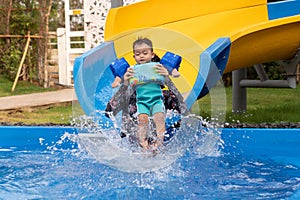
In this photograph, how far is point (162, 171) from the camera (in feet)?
9.51

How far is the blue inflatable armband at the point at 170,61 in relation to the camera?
9.71 feet

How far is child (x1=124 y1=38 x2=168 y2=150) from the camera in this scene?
287 cm

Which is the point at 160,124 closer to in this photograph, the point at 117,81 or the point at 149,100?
the point at 149,100

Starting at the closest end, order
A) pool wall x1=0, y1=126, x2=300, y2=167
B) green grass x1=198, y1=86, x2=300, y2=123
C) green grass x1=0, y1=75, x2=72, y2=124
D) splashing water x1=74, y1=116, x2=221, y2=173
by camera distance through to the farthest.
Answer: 1. splashing water x1=74, y1=116, x2=221, y2=173
2. pool wall x1=0, y1=126, x2=300, y2=167
3. green grass x1=198, y1=86, x2=300, y2=123
4. green grass x1=0, y1=75, x2=72, y2=124

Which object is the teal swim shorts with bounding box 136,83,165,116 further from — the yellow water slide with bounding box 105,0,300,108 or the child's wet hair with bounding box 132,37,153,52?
the yellow water slide with bounding box 105,0,300,108

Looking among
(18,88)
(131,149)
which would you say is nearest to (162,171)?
(131,149)

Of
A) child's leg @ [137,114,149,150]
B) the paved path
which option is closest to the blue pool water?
child's leg @ [137,114,149,150]

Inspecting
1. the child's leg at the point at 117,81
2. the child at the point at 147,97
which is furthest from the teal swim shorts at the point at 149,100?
the child's leg at the point at 117,81

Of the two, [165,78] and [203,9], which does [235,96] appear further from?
[165,78]

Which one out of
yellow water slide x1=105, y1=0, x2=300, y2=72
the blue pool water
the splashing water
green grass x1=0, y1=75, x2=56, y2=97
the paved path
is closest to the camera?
the blue pool water

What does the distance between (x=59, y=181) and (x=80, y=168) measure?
321 millimetres

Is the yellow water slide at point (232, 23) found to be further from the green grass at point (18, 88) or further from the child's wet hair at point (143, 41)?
the green grass at point (18, 88)

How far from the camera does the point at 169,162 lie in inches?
111

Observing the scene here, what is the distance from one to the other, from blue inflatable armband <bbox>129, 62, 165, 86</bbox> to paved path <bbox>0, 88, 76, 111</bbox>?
12.2ft
